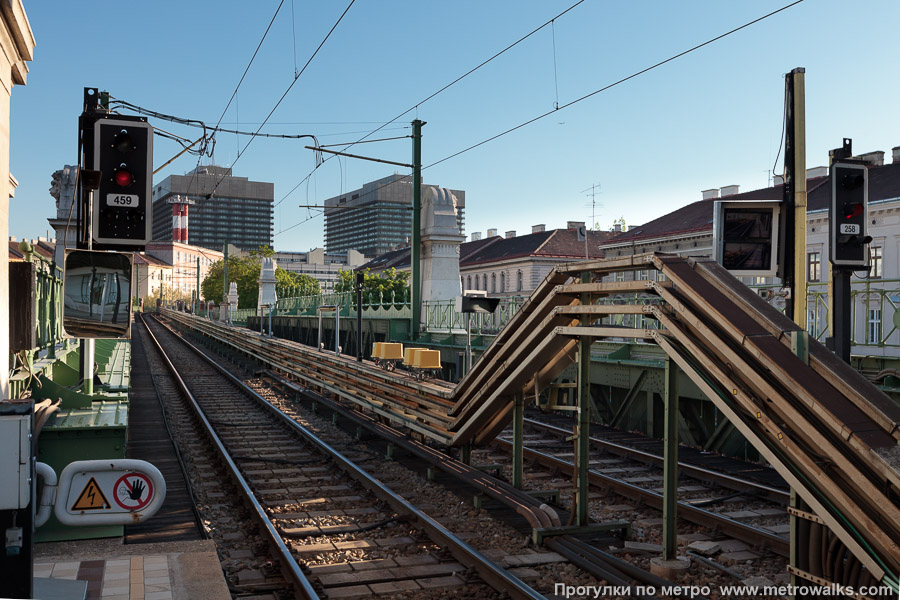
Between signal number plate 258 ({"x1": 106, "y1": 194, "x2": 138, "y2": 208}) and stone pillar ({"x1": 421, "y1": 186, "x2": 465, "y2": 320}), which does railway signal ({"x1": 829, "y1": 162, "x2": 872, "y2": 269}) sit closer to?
signal number plate 258 ({"x1": 106, "y1": 194, "x2": 138, "y2": 208})

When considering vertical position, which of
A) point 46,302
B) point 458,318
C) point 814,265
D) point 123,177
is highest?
point 814,265

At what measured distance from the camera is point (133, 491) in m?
4.82

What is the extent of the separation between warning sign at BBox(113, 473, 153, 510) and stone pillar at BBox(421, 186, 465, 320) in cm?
1887

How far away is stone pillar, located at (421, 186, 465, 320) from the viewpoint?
77.4 ft

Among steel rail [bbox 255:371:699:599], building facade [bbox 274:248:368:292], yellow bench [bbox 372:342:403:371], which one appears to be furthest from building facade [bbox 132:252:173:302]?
steel rail [bbox 255:371:699:599]

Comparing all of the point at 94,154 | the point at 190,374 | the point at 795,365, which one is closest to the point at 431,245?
the point at 190,374

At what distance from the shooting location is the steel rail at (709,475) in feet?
30.9

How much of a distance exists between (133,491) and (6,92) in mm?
4210

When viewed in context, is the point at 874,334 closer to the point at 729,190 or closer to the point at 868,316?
the point at 868,316

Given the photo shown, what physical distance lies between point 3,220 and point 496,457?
26.3 feet

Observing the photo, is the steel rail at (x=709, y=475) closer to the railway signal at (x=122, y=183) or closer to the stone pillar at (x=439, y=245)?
the railway signal at (x=122, y=183)

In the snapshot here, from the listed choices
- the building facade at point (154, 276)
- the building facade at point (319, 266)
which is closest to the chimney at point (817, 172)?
the building facade at point (154, 276)

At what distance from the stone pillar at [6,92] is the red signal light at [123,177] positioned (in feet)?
3.14

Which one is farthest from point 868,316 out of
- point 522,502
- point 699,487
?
point 522,502
